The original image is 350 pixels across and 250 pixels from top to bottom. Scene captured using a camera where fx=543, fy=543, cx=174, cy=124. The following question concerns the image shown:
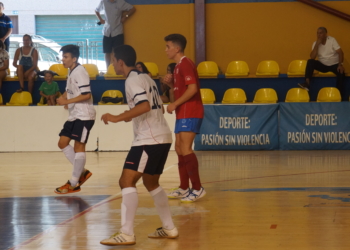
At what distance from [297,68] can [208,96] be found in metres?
2.36

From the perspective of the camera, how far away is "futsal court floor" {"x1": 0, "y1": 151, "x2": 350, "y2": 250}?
4164 mm

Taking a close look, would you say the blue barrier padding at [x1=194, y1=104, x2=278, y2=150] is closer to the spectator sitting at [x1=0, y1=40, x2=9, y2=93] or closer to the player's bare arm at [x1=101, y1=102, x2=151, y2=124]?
A: the spectator sitting at [x1=0, y1=40, x2=9, y2=93]

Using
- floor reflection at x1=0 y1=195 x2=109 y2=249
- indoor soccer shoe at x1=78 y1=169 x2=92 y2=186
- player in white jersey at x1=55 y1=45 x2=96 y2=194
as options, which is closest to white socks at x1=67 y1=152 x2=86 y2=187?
player in white jersey at x1=55 y1=45 x2=96 y2=194

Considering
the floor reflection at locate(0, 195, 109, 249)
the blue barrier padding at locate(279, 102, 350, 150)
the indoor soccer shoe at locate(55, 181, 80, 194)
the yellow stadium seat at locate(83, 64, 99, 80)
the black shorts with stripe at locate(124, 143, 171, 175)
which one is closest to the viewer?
the black shorts with stripe at locate(124, 143, 171, 175)

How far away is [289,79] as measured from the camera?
531 inches

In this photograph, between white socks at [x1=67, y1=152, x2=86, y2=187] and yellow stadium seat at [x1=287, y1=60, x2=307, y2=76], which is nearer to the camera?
white socks at [x1=67, y1=152, x2=86, y2=187]

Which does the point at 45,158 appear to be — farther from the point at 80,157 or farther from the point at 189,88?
the point at 189,88

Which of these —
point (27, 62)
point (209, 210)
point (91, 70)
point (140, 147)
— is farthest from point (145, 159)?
point (91, 70)

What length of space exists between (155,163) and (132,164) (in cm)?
18

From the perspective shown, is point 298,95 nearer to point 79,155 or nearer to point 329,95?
point 329,95

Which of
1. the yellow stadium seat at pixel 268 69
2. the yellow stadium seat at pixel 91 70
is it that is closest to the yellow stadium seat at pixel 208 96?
the yellow stadium seat at pixel 268 69

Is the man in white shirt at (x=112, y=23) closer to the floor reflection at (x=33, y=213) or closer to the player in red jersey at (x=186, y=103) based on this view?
the floor reflection at (x=33, y=213)

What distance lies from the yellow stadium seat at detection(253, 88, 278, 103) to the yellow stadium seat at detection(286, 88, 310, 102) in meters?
0.37

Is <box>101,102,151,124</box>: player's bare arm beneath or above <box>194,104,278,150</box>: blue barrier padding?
above
